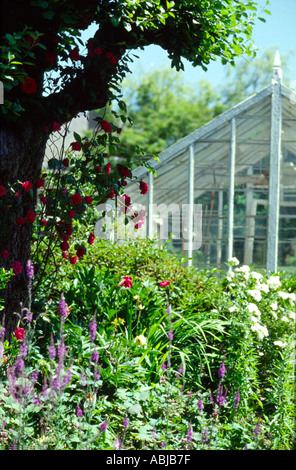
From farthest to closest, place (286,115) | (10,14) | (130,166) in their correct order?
(286,115), (130,166), (10,14)

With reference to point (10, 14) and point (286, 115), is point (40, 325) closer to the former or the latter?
point (10, 14)

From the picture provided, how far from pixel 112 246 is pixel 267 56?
26.3 meters

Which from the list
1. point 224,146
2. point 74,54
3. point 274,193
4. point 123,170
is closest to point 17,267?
point 123,170

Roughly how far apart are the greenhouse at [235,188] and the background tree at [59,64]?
395 centimetres

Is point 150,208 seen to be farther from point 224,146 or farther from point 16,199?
point 16,199

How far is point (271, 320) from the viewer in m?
4.27

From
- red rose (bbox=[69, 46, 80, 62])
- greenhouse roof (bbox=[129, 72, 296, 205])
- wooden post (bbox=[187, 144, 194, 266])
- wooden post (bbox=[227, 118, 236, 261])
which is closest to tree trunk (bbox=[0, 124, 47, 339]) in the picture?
red rose (bbox=[69, 46, 80, 62])

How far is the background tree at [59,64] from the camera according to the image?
12.3 feet

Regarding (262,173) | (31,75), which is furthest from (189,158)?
(31,75)

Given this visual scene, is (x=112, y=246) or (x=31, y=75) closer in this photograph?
(x=31, y=75)

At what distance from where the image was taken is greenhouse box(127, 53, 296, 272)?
8.16 m

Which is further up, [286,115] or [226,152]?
[286,115]

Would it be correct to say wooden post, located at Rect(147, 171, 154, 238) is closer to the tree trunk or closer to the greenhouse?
the greenhouse

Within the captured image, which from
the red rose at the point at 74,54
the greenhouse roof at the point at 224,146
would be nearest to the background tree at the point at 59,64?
the red rose at the point at 74,54
